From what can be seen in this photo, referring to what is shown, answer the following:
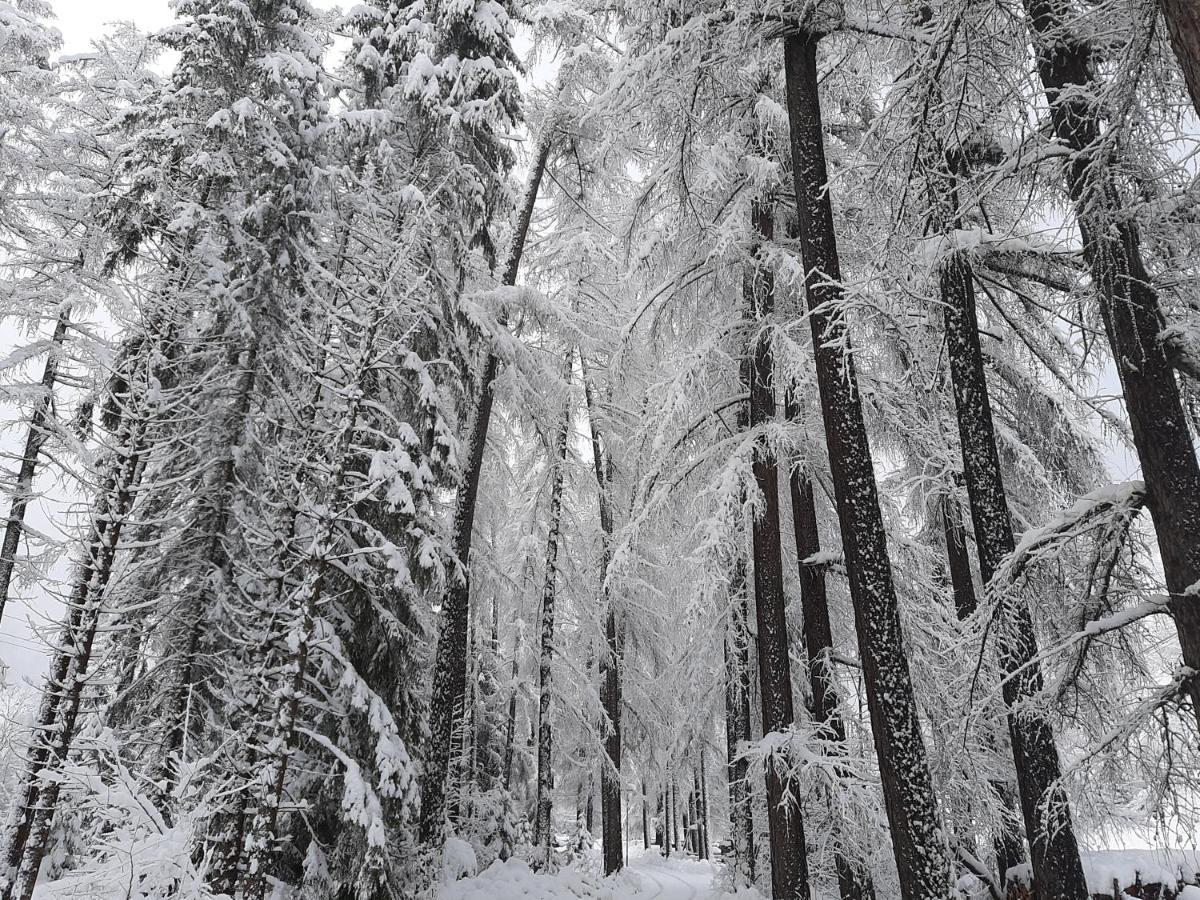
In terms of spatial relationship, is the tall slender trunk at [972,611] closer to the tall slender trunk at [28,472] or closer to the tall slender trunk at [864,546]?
the tall slender trunk at [864,546]

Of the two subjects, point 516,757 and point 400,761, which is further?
point 516,757

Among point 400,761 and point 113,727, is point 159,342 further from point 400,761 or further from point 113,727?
A: point 400,761

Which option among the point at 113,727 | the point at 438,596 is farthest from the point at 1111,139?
the point at 113,727

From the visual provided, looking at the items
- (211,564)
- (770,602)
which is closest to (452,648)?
(211,564)

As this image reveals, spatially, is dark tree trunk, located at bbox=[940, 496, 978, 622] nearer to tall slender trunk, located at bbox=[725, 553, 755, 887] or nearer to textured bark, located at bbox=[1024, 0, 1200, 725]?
tall slender trunk, located at bbox=[725, 553, 755, 887]

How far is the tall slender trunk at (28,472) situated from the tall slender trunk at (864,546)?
1236 cm

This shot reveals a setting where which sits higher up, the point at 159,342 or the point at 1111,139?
the point at 159,342

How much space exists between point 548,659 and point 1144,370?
12236mm

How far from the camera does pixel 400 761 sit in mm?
7527

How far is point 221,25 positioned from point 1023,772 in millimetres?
13227

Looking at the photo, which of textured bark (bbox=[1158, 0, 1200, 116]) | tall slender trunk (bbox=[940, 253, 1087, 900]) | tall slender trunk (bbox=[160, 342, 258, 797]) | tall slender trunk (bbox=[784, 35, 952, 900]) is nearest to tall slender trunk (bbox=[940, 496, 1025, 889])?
tall slender trunk (bbox=[940, 253, 1087, 900])

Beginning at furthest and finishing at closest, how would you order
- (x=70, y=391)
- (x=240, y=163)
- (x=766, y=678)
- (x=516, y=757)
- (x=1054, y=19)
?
(x=516, y=757) < (x=70, y=391) < (x=240, y=163) < (x=766, y=678) < (x=1054, y=19)

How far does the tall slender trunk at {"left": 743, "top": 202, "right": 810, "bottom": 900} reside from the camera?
25.0 ft

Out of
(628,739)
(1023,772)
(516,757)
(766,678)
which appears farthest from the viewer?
(516,757)
